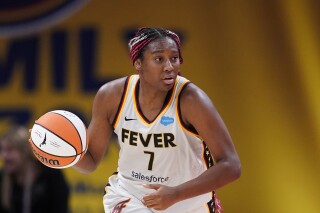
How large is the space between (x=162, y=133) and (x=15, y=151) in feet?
6.50

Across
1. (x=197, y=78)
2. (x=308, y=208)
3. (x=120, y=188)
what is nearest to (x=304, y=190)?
(x=308, y=208)

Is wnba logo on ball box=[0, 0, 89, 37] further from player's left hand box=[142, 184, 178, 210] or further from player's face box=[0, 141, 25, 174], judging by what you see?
player's left hand box=[142, 184, 178, 210]

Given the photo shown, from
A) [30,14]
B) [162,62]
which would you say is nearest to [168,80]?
[162,62]

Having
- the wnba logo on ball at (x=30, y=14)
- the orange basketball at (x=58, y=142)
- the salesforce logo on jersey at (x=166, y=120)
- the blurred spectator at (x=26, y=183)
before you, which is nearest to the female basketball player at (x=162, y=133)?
the salesforce logo on jersey at (x=166, y=120)

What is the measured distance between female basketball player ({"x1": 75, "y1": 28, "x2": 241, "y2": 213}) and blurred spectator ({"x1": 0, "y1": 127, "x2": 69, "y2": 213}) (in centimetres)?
121

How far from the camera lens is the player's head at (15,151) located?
5.74 m

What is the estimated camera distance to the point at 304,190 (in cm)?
664

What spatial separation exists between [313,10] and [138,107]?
283 centimetres

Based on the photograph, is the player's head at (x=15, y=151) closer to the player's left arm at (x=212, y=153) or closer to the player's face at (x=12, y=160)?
the player's face at (x=12, y=160)

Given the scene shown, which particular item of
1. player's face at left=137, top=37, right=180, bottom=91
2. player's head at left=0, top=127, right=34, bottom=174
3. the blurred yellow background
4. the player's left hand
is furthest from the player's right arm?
the blurred yellow background

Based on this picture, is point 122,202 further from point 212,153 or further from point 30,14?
point 30,14

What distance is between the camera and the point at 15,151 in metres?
5.77

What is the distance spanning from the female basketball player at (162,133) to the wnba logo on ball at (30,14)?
2.69 meters

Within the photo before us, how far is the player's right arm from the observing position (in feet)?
14.4
